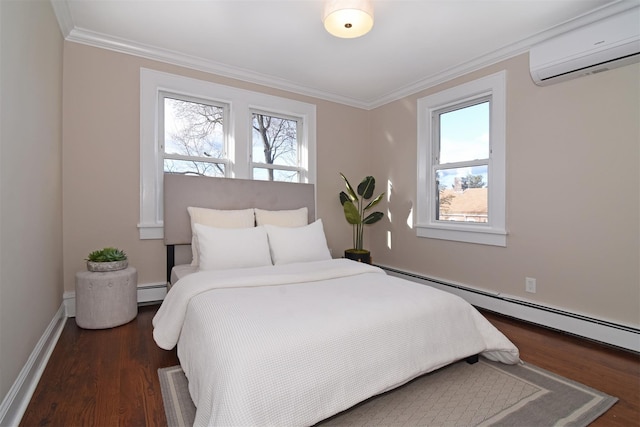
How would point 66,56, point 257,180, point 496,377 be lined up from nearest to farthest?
point 496,377, point 66,56, point 257,180

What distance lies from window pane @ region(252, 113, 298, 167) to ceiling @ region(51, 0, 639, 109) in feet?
1.51

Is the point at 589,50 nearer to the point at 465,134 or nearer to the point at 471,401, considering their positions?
the point at 465,134

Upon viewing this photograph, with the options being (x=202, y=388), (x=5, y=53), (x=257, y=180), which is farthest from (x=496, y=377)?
(x=5, y=53)

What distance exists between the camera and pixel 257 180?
3.54m

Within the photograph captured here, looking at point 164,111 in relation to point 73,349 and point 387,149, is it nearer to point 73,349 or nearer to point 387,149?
point 73,349

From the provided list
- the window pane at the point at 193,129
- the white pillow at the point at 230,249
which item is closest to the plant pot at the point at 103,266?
the white pillow at the point at 230,249

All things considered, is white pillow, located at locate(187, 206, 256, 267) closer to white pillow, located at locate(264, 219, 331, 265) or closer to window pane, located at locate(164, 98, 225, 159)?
white pillow, located at locate(264, 219, 331, 265)

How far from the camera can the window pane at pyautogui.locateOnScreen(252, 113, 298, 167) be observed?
12.4ft

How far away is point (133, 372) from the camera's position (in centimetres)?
194

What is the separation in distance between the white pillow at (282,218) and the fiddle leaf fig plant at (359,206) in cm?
74

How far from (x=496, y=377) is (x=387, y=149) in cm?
301

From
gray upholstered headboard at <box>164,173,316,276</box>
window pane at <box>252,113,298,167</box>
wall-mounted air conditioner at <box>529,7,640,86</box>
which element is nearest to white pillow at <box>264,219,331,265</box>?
gray upholstered headboard at <box>164,173,316,276</box>

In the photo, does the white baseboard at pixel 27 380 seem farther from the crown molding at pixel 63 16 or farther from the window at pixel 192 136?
the crown molding at pixel 63 16

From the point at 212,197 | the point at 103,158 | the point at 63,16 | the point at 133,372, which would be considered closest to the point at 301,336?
the point at 133,372
